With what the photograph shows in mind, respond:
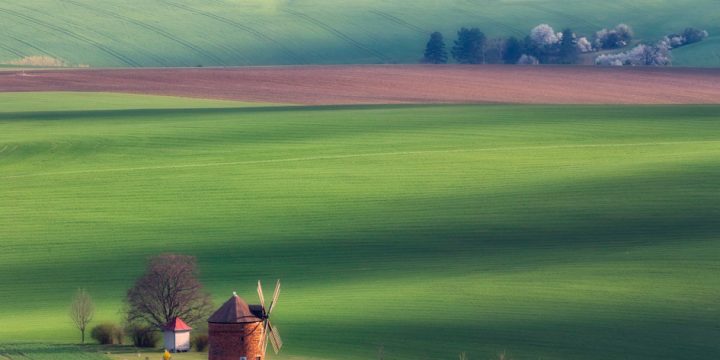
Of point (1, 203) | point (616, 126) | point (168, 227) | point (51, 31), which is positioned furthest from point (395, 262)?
point (51, 31)

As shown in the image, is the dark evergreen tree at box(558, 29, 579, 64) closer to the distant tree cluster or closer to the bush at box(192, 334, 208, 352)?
the distant tree cluster

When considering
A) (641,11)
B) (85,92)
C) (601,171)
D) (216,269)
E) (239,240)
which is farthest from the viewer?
(641,11)

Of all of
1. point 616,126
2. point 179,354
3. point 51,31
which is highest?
point 51,31

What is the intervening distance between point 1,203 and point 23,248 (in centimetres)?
597

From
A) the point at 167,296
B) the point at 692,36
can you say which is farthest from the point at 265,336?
the point at 692,36

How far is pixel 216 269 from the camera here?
4638 cm

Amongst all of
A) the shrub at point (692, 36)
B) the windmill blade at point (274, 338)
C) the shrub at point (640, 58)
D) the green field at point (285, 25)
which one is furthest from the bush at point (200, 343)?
the shrub at point (692, 36)

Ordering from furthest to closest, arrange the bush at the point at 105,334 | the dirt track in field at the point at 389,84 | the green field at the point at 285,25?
the green field at the point at 285,25 → the dirt track in field at the point at 389,84 → the bush at the point at 105,334

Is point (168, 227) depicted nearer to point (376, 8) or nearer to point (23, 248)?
point (23, 248)

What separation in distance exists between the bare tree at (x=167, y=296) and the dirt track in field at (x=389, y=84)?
126 feet

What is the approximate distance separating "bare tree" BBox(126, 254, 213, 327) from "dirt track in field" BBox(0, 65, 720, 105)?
38.5 meters

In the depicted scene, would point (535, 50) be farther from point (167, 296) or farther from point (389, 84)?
point (167, 296)

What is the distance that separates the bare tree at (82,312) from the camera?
3969 centimetres

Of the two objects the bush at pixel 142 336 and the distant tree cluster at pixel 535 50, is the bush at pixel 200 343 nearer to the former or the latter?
the bush at pixel 142 336
